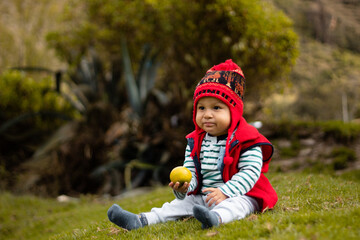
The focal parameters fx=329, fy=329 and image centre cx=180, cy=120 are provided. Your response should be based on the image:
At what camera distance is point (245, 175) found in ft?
8.49

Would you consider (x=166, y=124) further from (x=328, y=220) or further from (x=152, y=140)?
(x=328, y=220)

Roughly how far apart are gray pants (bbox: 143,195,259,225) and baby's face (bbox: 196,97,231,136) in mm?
603

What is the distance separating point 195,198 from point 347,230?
1350 millimetres

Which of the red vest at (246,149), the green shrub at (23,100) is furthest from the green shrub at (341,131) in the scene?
the green shrub at (23,100)

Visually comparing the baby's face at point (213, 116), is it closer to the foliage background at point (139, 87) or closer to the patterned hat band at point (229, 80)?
the patterned hat band at point (229, 80)

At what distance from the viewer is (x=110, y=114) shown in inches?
356

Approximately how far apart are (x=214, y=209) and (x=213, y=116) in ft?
2.53

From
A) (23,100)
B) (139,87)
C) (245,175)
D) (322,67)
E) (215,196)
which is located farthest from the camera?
(322,67)

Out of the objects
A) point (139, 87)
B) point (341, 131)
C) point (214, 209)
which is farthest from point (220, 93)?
point (139, 87)

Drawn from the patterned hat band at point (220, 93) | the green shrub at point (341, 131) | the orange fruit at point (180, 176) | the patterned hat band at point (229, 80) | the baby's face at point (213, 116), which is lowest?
the green shrub at point (341, 131)

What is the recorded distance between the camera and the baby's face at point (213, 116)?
2.80m

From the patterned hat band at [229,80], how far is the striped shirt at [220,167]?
465 millimetres

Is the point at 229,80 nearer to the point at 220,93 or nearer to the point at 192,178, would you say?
the point at 220,93

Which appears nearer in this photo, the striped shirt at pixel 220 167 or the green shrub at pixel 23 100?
the striped shirt at pixel 220 167
